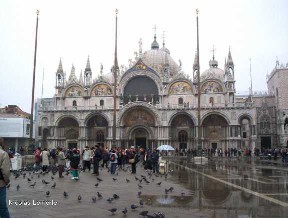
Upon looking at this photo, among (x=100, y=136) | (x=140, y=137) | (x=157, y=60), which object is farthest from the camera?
(x=157, y=60)

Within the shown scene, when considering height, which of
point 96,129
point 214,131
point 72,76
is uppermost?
point 72,76

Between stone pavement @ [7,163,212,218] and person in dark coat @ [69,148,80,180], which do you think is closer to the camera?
stone pavement @ [7,163,212,218]

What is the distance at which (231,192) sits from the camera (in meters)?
12.2

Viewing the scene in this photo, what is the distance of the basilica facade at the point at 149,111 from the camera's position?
51.3 metres

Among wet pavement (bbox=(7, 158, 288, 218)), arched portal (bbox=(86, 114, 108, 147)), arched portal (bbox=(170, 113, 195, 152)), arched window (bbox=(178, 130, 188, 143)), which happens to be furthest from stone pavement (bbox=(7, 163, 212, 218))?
arched portal (bbox=(86, 114, 108, 147))

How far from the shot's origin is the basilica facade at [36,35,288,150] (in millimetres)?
51281

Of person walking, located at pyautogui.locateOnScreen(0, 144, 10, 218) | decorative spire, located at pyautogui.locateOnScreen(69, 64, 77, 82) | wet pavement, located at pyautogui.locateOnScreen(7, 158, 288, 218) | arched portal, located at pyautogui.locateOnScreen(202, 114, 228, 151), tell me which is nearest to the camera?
person walking, located at pyautogui.locateOnScreen(0, 144, 10, 218)

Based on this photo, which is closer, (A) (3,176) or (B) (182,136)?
(A) (3,176)

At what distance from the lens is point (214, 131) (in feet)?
171

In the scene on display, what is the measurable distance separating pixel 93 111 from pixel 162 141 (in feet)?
38.3

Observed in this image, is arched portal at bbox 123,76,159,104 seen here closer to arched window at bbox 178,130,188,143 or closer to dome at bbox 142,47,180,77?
arched window at bbox 178,130,188,143

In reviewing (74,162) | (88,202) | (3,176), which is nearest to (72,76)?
(74,162)

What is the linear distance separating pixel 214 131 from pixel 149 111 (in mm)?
10264

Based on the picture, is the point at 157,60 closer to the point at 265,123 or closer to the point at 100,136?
the point at 100,136
